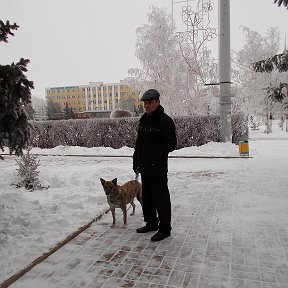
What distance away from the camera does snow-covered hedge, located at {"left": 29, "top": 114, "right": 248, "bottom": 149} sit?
15336 mm

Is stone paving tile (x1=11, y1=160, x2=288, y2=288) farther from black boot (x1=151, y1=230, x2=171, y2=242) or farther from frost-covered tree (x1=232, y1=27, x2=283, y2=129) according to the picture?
frost-covered tree (x1=232, y1=27, x2=283, y2=129)

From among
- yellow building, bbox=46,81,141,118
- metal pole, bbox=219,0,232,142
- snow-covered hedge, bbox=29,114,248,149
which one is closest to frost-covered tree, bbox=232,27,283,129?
snow-covered hedge, bbox=29,114,248,149

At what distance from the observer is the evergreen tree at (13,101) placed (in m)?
4.25

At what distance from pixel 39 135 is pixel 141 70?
13412 mm

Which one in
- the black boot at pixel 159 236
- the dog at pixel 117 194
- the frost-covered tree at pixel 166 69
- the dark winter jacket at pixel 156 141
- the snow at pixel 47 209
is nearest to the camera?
the snow at pixel 47 209

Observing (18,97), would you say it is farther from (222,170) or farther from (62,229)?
(222,170)

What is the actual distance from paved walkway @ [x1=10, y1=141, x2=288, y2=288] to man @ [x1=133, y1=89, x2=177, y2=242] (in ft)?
1.51

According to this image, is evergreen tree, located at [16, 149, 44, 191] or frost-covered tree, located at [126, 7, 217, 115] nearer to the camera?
evergreen tree, located at [16, 149, 44, 191]

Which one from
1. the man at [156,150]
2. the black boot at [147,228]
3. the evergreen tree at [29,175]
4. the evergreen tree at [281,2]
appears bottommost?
the black boot at [147,228]

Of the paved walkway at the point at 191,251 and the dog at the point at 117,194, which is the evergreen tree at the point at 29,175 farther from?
the dog at the point at 117,194

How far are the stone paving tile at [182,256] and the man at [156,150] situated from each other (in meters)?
0.45

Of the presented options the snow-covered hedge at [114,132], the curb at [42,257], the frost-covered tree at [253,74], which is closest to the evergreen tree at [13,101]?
the curb at [42,257]

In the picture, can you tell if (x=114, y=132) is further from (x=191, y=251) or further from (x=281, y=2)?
(x=191, y=251)

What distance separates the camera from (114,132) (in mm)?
16578
